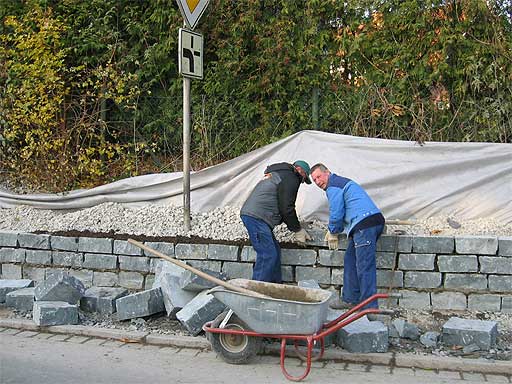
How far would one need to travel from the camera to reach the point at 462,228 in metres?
7.23

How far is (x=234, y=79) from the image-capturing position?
32.2ft

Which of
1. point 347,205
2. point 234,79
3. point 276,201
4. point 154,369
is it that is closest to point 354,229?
point 347,205

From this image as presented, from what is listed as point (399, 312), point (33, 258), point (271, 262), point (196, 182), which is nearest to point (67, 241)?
point (33, 258)

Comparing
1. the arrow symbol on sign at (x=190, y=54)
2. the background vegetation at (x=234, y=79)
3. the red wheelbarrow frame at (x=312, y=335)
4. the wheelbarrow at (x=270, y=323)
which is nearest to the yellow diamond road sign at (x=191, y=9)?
the arrow symbol on sign at (x=190, y=54)

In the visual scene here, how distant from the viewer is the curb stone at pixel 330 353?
540cm

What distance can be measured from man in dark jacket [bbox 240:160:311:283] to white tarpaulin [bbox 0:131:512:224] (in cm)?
74

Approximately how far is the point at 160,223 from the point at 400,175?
3127 millimetres

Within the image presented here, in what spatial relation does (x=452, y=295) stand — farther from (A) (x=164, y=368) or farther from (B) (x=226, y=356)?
(A) (x=164, y=368)

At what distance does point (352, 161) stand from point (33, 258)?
4343 millimetres

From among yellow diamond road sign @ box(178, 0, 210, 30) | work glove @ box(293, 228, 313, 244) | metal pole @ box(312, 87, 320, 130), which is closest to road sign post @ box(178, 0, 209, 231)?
yellow diamond road sign @ box(178, 0, 210, 30)

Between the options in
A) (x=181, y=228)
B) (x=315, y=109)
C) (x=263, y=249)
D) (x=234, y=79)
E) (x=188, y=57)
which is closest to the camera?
(x=263, y=249)

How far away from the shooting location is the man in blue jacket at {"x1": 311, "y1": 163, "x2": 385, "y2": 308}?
257 inches

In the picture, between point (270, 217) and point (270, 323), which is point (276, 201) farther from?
point (270, 323)

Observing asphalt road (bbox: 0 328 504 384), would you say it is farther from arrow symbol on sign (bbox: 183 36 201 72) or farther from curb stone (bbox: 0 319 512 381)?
arrow symbol on sign (bbox: 183 36 201 72)
